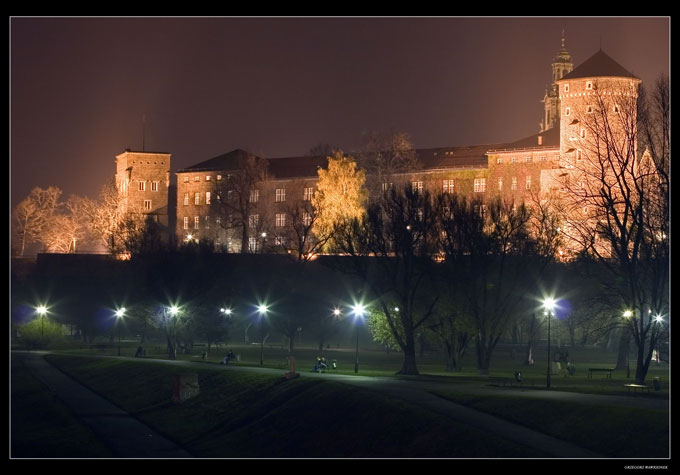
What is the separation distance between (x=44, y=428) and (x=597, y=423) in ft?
73.7

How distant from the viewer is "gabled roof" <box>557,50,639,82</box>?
130 metres

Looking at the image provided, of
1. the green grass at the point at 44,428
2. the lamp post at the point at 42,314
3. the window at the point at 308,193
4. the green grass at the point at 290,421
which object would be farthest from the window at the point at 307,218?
the green grass at the point at 290,421

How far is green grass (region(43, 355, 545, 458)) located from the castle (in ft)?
203

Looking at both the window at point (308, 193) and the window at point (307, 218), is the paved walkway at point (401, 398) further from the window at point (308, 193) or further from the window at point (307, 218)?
the window at point (308, 193)

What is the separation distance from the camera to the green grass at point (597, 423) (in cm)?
3494

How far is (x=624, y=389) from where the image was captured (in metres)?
46.4

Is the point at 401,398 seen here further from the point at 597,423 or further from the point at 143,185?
the point at 143,185

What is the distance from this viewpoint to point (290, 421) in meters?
46.0

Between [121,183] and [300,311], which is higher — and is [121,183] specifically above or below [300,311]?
above

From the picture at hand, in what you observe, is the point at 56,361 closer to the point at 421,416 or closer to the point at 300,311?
the point at 300,311

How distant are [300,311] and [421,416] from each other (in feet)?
157

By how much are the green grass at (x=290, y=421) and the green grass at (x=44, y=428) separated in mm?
2942
